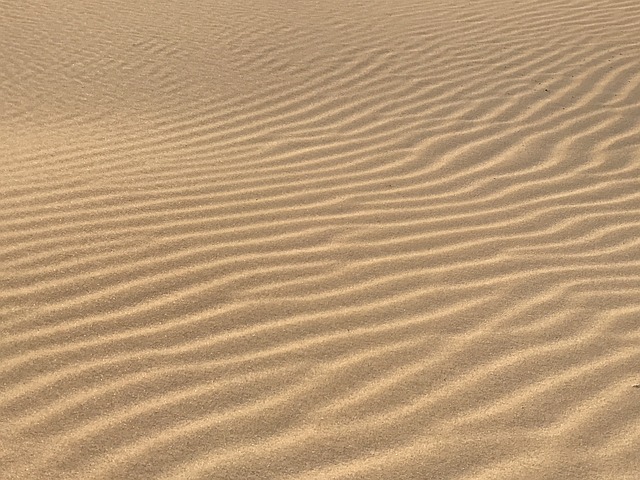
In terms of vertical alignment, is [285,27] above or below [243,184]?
above

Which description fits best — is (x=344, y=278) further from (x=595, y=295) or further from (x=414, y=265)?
(x=595, y=295)

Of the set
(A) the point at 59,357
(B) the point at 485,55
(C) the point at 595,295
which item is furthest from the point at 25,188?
(B) the point at 485,55

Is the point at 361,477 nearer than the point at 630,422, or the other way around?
the point at 361,477

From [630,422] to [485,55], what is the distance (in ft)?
16.1

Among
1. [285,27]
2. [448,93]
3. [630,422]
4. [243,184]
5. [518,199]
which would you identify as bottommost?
[630,422]

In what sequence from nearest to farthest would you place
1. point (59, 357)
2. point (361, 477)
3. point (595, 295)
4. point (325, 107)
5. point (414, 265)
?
point (361, 477)
point (59, 357)
point (595, 295)
point (414, 265)
point (325, 107)

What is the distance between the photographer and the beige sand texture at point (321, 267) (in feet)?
8.65

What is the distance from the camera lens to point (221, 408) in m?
2.76

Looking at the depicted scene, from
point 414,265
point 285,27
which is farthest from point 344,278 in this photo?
point 285,27

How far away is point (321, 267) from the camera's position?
3.69 meters

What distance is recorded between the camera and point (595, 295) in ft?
11.5

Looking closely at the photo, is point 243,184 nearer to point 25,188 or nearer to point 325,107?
point 25,188

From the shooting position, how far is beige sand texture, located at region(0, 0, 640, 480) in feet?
8.65

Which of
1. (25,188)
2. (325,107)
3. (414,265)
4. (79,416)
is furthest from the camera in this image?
(325,107)
